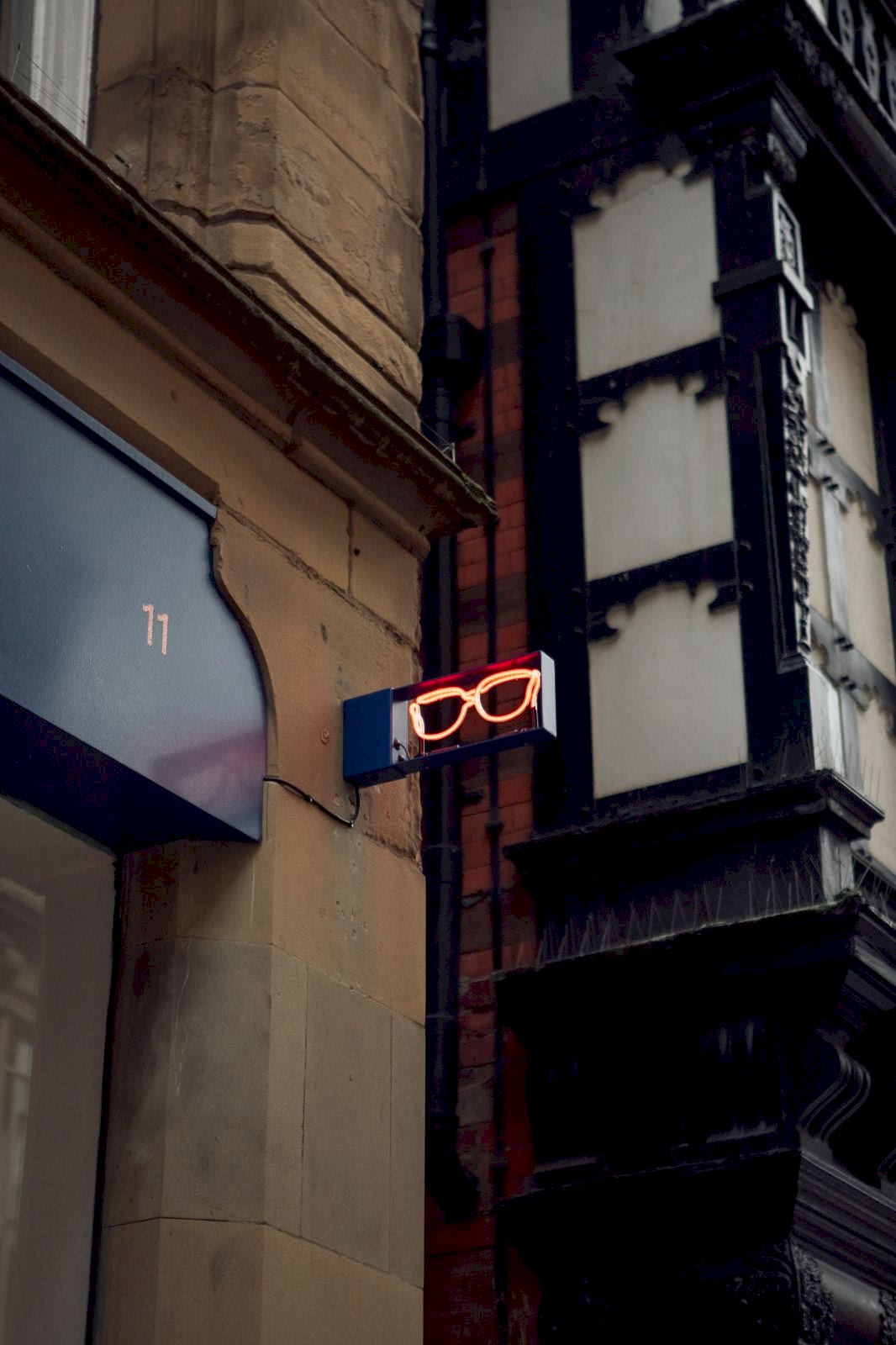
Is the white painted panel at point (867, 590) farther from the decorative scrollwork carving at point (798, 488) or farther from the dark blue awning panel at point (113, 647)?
the dark blue awning panel at point (113, 647)

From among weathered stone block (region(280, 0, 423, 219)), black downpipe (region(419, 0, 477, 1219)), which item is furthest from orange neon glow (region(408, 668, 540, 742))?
black downpipe (region(419, 0, 477, 1219))

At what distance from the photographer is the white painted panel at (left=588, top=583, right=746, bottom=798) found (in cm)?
895

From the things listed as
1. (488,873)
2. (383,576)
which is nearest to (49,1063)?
(383,576)

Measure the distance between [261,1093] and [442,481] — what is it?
200cm

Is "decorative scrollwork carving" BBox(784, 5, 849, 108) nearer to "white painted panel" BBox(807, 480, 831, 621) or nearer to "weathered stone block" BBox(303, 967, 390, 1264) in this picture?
"white painted panel" BBox(807, 480, 831, 621)

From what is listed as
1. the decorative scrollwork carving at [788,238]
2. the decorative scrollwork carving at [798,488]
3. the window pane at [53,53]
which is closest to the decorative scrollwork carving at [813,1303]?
the decorative scrollwork carving at [798,488]

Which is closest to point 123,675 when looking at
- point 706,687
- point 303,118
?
point 303,118

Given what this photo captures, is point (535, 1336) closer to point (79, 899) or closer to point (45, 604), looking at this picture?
point (79, 899)

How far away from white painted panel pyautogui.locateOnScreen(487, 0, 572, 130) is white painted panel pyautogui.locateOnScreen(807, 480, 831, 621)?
246 centimetres

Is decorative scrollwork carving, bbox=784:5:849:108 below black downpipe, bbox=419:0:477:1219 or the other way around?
the other way around

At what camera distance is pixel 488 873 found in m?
9.37

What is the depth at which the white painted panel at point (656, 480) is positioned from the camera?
9.36 m

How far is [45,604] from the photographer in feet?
15.3

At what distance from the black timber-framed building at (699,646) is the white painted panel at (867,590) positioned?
21 millimetres
